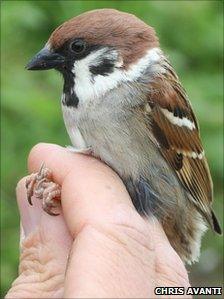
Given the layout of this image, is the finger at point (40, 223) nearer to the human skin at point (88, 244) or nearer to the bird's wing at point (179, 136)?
the human skin at point (88, 244)

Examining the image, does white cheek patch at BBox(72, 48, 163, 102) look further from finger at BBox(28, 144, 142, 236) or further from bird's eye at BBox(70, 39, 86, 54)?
finger at BBox(28, 144, 142, 236)

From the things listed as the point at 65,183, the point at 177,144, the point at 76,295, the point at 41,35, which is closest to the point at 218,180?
the point at 41,35

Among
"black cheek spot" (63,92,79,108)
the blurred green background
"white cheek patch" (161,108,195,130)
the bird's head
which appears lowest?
the blurred green background

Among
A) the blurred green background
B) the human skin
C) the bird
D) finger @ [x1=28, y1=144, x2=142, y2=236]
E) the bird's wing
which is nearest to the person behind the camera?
the human skin

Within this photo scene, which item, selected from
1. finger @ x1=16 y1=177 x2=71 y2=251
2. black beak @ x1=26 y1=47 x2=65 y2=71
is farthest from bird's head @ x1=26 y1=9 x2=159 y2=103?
finger @ x1=16 y1=177 x2=71 y2=251

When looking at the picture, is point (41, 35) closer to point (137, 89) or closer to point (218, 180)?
point (218, 180)

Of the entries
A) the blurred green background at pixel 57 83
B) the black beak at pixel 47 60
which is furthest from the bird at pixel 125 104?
the blurred green background at pixel 57 83

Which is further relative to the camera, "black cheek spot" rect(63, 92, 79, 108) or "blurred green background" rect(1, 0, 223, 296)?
"blurred green background" rect(1, 0, 223, 296)
